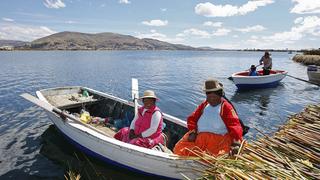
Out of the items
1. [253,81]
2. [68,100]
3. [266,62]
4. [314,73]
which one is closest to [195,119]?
[68,100]

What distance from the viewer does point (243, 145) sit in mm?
5266

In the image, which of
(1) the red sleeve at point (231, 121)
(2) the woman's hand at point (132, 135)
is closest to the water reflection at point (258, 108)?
(2) the woman's hand at point (132, 135)

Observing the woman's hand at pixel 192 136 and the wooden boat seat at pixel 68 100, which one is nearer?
the woman's hand at pixel 192 136

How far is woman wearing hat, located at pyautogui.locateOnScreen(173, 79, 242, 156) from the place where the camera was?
6.34m

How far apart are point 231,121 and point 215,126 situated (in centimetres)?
42

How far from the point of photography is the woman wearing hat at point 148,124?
7.66m

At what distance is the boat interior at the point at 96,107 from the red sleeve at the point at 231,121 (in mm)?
3153

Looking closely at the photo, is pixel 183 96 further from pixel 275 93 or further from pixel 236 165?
pixel 236 165

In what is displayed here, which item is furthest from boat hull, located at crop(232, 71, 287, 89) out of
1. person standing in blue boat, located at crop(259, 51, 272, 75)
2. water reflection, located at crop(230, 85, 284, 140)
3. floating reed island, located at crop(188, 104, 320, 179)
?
floating reed island, located at crop(188, 104, 320, 179)

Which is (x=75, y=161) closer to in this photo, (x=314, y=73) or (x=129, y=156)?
(x=129, y=156)

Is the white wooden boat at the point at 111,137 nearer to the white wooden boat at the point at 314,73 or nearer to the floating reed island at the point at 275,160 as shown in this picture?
the floating reed island at the point at 275,160

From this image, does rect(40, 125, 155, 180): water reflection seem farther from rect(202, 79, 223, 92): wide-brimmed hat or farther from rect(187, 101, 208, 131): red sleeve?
rect(202, 79, 223, 92): wide-brimmed hat

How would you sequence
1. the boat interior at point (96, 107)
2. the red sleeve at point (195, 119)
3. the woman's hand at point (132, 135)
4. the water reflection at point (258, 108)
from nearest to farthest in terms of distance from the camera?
the red sleeve at point (195, 119)
the woman's hand at point (132, 135)
the boat interior at point (96, 107)
the water reflection at point (258, 108)

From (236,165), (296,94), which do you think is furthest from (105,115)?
(296,94)
